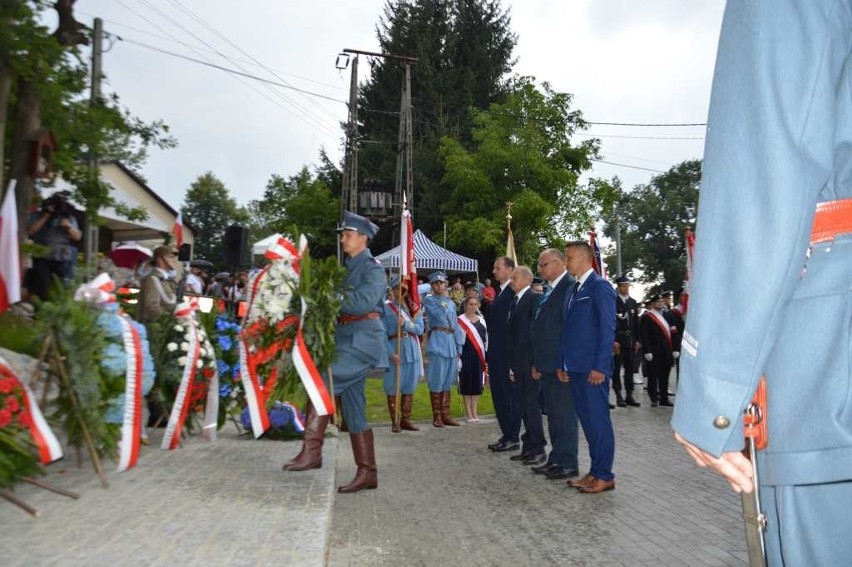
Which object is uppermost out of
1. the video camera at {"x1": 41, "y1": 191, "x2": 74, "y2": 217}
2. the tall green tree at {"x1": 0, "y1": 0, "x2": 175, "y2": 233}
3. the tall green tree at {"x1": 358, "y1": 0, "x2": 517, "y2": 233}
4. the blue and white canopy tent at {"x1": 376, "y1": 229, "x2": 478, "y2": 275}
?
the tall green tree at {"x1": 358, "y1": 0, "x2": 517, "y2": 233}

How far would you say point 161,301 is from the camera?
8.64 meters

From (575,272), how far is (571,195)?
30.9m

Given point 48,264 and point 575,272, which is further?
point 48,264

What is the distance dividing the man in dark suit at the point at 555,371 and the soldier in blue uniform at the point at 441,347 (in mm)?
3236

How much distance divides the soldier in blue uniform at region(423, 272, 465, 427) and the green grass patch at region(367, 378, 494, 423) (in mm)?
737

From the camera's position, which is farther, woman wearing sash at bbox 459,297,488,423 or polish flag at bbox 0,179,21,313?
woman wearing sash at bbox 459,297,488,423

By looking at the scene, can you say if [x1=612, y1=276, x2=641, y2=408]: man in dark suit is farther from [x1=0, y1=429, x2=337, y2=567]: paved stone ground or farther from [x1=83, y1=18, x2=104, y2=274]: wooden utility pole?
[x1=83, y1=18, x2=104, y2=274]: wooden utility pole

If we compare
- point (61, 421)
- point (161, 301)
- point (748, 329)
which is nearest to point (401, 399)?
point (161, 301)

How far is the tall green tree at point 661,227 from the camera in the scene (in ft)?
235

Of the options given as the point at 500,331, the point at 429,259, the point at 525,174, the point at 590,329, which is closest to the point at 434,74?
the point at 525,174

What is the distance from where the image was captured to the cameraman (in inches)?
407

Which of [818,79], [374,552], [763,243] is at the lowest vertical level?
[374,552]

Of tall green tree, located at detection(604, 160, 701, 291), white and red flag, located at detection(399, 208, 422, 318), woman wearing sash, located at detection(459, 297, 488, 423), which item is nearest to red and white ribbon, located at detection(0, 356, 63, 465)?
white and red flag, located at detection(399, 208, 422, 318)

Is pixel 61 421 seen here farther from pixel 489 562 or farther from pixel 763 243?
pixel 763 243
